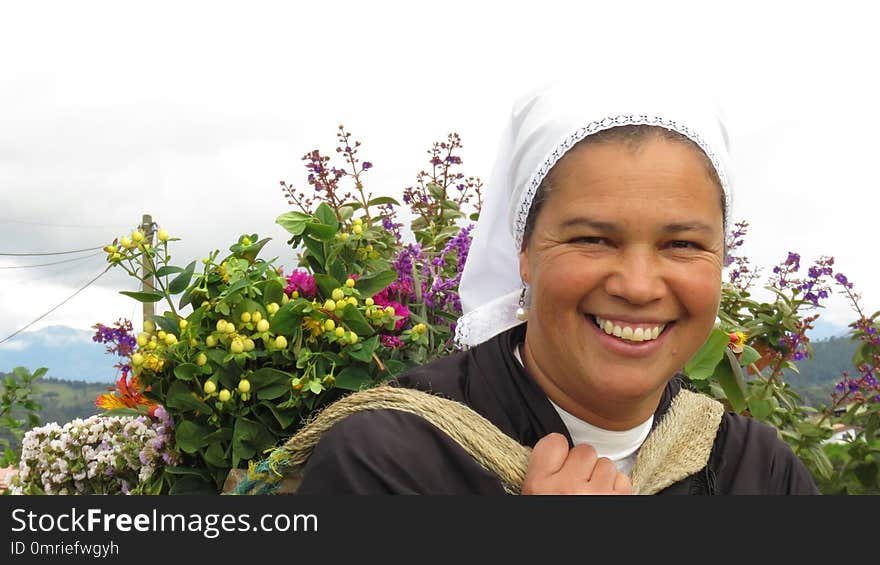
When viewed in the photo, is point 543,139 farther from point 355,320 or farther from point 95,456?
point 95,456

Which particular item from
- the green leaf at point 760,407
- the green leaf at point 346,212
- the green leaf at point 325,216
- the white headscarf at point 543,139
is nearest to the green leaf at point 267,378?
the green leaf at point 325,216

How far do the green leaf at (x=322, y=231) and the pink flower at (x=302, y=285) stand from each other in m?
0.14

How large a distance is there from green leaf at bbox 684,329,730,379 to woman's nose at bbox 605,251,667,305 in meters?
1.32

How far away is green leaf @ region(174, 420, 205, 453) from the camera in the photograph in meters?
2.62

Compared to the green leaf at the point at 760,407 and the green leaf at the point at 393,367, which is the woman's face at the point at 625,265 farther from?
the green leaf at the point at 760,407

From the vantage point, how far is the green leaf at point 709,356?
9.77ft

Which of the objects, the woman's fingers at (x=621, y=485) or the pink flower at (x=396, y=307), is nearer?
the woman's fingers at (x=621, y=485)

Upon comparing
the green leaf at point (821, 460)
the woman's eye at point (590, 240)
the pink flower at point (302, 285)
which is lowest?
the green leaf at point (821, 460)

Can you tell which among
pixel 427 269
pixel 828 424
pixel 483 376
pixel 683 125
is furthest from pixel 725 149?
pixel 828 424

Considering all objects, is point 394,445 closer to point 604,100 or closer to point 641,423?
point 641,423

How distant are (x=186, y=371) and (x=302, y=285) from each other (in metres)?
0.47

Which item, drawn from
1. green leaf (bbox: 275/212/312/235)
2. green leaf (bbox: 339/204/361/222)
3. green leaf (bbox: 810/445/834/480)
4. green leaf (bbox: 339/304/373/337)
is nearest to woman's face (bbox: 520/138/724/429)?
green leaf (bbox: 339/304/373/337)

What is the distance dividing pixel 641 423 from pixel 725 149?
2.35ft

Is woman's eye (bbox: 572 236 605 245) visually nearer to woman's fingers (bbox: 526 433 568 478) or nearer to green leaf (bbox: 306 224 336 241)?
woman's fingers (bbox: 526 433 568 478)
